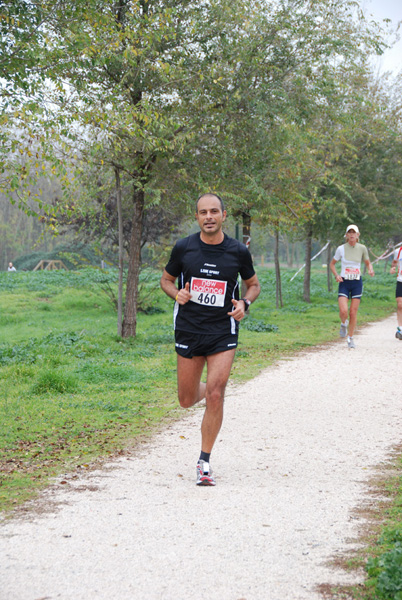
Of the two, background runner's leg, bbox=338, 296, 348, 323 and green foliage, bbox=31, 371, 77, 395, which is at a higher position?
background runner's leg, bbox=338, 296, 348, 323

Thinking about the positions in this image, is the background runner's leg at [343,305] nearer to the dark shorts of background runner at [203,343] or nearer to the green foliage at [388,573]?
the dark shorts of background runner at [203,343]

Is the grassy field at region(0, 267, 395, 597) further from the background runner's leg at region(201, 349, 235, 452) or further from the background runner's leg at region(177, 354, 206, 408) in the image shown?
the background runner's leg at region(201, 349, 235, 452)

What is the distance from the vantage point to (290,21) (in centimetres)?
1564

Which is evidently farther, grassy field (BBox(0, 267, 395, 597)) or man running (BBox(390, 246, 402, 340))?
man running (BBox(390, 246, 402, 340))

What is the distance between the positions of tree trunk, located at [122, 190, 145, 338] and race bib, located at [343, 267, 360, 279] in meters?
4.24

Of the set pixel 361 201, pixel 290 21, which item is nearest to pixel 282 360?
pixel 290 21

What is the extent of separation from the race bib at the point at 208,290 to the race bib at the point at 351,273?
829 centimetres

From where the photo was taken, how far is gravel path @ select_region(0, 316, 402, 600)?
11.6ft

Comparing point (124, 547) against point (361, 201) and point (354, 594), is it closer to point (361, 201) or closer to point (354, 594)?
point (354, 594)

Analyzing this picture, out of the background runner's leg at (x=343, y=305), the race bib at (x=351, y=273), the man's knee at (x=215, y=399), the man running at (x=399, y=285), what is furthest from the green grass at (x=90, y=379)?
the race bib at (x=351, y=273)

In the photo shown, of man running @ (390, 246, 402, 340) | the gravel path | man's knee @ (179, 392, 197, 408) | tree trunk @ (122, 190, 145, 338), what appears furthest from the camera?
tree trunk @ (122, 190, 145, 338)

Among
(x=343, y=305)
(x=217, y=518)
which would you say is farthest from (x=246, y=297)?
(x=343, y=305)

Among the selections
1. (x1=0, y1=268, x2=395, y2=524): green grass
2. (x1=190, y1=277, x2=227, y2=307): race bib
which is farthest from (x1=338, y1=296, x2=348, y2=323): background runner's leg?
(x1=190, y1=277, x2=227, y2=307): race bib

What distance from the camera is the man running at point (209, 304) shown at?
555cm
